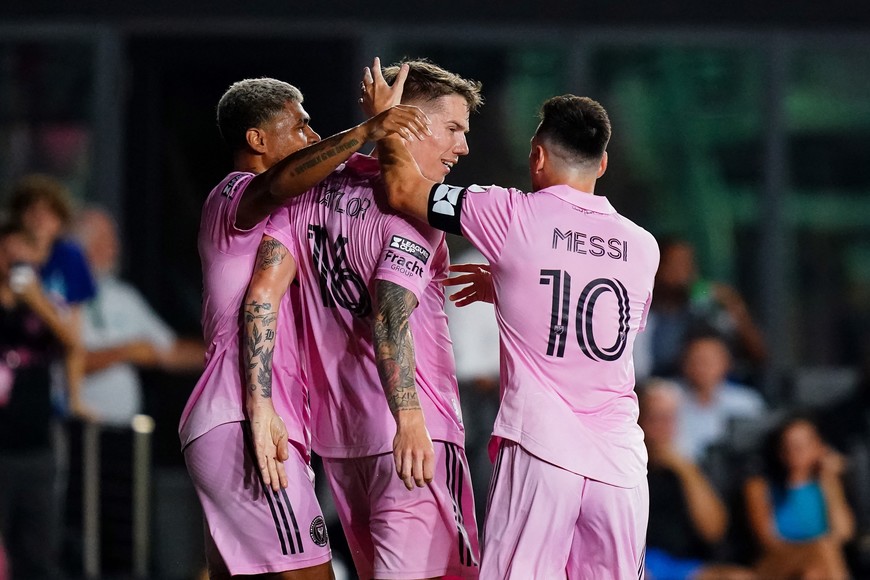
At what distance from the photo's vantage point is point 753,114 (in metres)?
9.31

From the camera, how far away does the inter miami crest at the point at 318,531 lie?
379cm

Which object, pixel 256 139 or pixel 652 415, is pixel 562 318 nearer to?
pixel 256 139

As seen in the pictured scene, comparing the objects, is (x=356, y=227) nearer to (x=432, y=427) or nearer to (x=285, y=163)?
(x=285, y=163)

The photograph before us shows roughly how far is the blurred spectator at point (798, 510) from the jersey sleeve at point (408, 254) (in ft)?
12.7

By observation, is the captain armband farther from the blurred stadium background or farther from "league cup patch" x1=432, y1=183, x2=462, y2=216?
the blurred stadium background

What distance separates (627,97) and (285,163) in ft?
19.4

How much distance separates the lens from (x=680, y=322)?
775cm

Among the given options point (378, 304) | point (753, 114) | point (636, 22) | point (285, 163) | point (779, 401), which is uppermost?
point (636, 22)

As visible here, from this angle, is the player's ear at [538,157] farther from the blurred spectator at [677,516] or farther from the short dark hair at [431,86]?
the blurred spectator at [677,516]

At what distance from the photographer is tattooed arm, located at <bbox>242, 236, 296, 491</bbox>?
367cm

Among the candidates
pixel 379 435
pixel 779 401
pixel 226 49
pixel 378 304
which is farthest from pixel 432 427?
pixel 226 49

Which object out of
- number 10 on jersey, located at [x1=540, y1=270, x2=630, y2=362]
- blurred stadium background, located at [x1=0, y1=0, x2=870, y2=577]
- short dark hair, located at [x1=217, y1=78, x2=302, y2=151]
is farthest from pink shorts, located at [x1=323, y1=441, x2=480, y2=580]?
blurred stadium background, located at [x1=0, y1=0, x2=870, y2=577]

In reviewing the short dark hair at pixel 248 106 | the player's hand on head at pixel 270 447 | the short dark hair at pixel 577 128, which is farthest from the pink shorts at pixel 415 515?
the short dark hair at pixel 248 106

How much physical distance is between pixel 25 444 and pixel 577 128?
407cm
